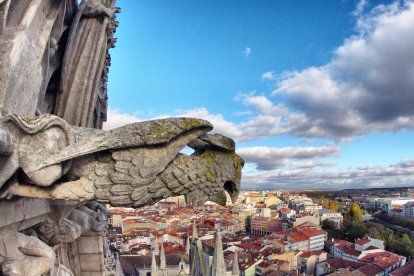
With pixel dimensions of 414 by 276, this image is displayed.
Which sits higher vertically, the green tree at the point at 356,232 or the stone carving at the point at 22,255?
the stone carving at the point at 22,255

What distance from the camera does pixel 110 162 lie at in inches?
92.7

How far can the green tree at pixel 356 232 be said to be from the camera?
74.0 metres

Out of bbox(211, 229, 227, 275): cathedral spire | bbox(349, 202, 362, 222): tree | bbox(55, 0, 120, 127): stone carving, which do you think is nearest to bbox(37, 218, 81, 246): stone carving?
bbox(55, 0, 120, 127): stone carving

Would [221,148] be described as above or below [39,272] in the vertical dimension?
above

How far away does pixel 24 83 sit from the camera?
270 cm

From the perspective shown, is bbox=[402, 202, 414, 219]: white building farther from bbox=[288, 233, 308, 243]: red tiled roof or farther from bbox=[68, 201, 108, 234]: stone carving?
bbox=[68, 201, 108, 234]: stone carving

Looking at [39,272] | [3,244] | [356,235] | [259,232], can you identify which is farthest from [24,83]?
[259,232]

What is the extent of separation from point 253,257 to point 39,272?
51.9 metres

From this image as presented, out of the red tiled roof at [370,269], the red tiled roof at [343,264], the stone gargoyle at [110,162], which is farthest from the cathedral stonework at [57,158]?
the red tiled roof at [343,264]

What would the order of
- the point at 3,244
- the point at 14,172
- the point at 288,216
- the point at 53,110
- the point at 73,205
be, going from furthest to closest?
the point at 288,216 → the point at 53,110 → the point at 73,205 → the point at 3,244 → the point at 14,172

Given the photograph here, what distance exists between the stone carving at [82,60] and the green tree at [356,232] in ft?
248

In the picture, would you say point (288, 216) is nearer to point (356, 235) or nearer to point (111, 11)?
point (356, 235)

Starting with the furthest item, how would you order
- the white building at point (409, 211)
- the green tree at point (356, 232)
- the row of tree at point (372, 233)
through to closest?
the white building at point (409, 211) < the green tree at point (356, 232) < the row of tree at point (372, 233)

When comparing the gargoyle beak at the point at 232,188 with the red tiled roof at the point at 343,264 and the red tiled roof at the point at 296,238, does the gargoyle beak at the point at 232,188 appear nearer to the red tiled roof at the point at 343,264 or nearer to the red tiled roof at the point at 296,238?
the red tiled roof at the point at 343,264
